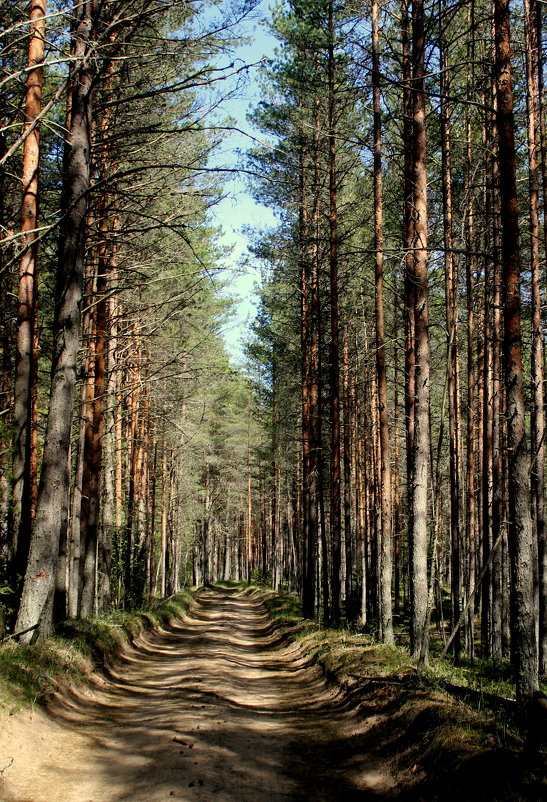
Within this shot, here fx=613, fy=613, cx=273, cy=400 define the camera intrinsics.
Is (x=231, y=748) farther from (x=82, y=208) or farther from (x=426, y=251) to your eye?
(x=426, y=251)

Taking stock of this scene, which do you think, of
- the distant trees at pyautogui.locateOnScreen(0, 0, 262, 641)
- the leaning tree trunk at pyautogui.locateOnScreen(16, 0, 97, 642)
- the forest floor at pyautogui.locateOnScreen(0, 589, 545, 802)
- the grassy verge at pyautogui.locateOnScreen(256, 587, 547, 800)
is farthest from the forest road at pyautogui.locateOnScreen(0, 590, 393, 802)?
the distant trees at pyautogui.locateOnScreen(0, 0, 262, 641)

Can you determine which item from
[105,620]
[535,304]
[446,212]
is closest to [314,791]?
[105,620]

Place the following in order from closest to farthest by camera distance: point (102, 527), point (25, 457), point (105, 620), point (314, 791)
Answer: point (314, 791) → point (25, 457) → point (105, 620) → point (102, 527)

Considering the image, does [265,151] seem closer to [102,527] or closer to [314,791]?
[102,527]

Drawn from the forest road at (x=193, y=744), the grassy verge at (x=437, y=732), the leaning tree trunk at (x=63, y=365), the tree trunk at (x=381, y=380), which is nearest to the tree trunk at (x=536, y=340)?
the tree trunk at (x=381, y=380)

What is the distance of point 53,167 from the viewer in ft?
43.2

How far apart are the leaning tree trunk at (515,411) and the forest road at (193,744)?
6.05ft

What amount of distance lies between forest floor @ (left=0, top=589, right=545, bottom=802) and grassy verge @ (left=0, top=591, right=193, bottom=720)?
0.20 m

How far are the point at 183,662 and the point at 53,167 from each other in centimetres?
1056

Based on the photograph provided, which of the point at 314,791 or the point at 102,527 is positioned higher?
the point at 102,527

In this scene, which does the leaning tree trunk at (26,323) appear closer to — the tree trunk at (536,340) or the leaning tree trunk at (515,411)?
the leaning tree trunk at (515,411)

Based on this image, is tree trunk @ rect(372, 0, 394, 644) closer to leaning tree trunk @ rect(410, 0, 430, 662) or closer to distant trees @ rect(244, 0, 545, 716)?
distant trees @ rect(244, 0, 545, 716)

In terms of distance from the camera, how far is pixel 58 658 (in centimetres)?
773

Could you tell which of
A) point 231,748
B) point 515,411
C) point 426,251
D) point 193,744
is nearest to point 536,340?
point 426,251
